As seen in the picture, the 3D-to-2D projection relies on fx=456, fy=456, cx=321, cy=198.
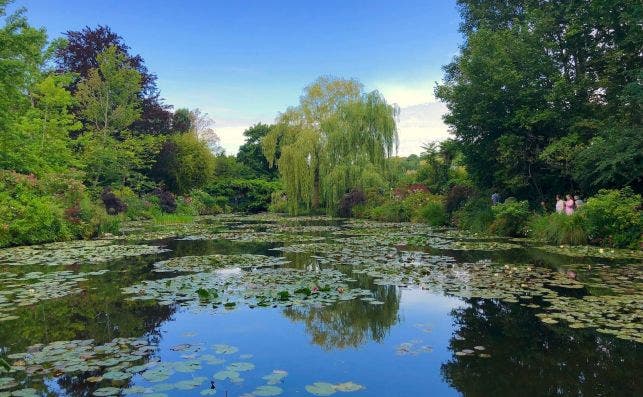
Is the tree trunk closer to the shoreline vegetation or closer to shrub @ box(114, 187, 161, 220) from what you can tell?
the shoreline vegetation

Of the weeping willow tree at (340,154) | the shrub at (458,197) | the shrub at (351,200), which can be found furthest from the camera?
the weeping willow tree at (340,154)

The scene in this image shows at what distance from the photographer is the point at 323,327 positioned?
5012 mm

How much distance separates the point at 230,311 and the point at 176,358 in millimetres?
1632

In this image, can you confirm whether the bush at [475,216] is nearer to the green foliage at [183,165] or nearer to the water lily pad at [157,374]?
the water lily pad at [157,374]

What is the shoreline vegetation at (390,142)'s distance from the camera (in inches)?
488

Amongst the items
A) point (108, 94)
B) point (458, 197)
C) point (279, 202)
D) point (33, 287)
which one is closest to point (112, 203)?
point (108, 94)

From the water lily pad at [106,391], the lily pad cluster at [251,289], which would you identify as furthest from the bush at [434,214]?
the water lily pad at [106,391]

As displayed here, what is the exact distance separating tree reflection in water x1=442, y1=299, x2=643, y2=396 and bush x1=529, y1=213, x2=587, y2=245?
823cm

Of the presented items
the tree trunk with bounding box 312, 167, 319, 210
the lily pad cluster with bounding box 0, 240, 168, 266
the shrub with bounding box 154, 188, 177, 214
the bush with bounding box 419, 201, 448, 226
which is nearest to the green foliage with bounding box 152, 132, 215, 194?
the shrub with bounding box 154, 188, 177, 214

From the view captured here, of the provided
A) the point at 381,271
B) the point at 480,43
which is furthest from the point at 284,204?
the point at 381,271

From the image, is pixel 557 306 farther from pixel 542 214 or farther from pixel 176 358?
pixel 542 214

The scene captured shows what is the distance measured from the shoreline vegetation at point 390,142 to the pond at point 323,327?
4.72 metres

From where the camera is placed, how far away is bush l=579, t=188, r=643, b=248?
1109 cm

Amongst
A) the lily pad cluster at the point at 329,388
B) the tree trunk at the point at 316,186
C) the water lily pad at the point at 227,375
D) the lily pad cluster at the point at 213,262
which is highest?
the tree trunk at the point at 316,186
